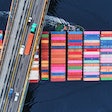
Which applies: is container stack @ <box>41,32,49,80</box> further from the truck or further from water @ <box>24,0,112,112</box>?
the truck

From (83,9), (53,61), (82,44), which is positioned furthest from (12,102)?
(83,9)

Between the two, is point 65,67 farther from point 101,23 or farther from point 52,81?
point 101,23

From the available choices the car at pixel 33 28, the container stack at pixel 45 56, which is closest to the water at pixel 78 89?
the container stack at pixel 45 56

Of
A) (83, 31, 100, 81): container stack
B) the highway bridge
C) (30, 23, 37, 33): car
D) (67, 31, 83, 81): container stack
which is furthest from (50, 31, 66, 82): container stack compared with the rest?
(30, 23, 37, 33): car

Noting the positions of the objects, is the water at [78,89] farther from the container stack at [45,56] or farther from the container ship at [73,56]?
the container stack at [45,56]

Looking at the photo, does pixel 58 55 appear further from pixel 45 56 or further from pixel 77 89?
pixel 77 89

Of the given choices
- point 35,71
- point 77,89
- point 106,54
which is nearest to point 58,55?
point 35,71

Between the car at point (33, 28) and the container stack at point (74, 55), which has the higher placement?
the car at point (33, 28)
